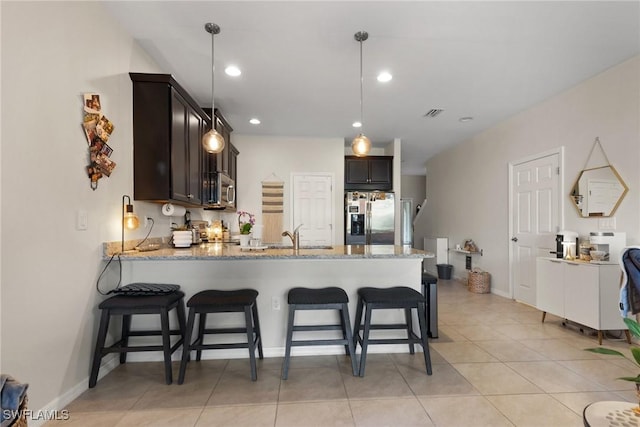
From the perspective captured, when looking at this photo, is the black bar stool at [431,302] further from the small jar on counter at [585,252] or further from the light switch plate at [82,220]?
the light switch plate at [82,220]

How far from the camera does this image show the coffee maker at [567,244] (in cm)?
324

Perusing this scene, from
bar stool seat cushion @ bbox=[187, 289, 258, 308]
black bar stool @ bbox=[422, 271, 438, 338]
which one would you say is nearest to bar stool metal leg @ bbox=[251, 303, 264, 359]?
bar stool seat cushion @ bbox=[187, 289, 258, 308]

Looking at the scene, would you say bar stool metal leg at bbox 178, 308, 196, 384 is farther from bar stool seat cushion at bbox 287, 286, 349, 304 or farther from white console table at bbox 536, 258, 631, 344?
white console table at bbox 536, 258, 631, 344

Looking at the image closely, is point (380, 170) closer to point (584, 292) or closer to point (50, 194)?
point (584, 292)

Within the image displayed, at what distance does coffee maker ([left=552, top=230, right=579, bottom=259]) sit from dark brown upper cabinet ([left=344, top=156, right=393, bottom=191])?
2.73 metres

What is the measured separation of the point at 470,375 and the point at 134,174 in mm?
3170

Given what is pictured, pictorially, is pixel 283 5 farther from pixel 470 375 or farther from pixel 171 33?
pixel 470 375

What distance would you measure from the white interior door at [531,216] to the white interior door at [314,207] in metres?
2.91

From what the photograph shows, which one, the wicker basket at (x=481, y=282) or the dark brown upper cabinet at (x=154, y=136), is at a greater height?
the dark brown upper cabinet at (x=154, y=136)

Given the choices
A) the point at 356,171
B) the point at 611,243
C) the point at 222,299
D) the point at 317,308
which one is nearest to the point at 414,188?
the point at 356,171

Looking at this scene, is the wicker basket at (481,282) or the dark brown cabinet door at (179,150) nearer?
the dark brown cabinet door at (179,150)

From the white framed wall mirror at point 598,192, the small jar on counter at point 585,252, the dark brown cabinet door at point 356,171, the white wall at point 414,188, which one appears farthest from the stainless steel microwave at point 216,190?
the white wall at point 414,188

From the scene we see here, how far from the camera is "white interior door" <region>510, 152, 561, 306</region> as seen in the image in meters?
3.80

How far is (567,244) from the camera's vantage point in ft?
10.7
